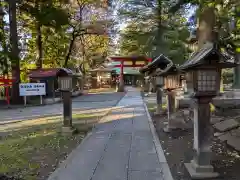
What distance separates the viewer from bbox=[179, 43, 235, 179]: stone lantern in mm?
4891

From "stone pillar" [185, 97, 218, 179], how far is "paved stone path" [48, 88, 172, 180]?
52 centimetres

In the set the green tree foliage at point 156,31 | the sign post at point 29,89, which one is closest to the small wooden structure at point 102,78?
the green tree foliage at point 156,31

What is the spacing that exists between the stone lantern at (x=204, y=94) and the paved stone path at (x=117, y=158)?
0.59 m

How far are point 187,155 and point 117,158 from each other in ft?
4.83

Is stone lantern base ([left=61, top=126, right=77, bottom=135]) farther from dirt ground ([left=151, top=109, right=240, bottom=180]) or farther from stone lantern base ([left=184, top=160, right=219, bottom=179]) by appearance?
stone lantern base ([left=184, top=160, right=219, bottom=179])

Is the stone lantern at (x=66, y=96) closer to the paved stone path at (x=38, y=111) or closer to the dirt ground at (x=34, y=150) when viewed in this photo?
the dirt ground at (x=34, y=150)

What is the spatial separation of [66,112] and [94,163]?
12.9 feet

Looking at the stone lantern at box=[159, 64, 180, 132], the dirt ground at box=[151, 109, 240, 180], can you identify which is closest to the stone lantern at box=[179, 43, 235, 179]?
the dirt ground at box=[151, 109, 240, 180]

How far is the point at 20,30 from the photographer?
29625mm

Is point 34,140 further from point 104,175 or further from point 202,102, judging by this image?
point 202,102

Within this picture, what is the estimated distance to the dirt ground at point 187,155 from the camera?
509 centimetres

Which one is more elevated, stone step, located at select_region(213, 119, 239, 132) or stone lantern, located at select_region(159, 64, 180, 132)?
stone lantern, located at select_region(159, 64, 180, 132)

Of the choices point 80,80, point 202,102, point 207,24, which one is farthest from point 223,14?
point 80,80

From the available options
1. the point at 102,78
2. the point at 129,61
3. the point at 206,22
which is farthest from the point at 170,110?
the point at 102,78
